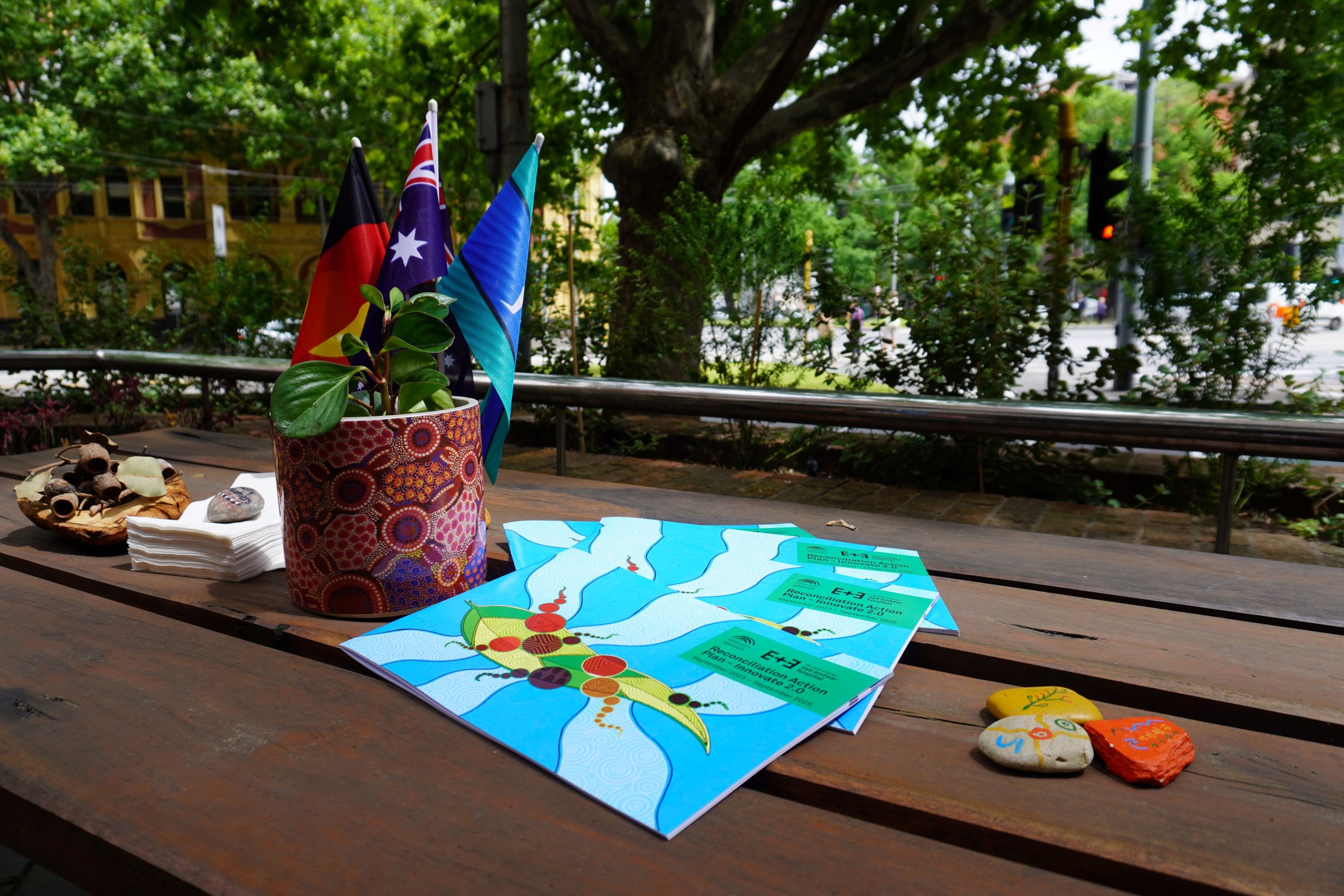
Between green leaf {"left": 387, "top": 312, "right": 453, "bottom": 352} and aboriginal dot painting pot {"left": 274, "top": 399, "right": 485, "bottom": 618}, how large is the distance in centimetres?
7

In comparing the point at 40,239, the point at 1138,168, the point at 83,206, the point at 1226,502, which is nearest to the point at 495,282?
the point at 1226,502

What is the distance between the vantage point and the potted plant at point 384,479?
96 centimetres

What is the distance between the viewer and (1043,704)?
0.79 meters

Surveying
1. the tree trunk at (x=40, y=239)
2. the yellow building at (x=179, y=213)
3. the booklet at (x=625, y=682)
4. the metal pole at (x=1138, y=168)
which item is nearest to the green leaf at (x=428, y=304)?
the booklet at (x=625, y=682)

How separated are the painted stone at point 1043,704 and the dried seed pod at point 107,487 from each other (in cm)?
A: 120

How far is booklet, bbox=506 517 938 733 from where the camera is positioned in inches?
37.3

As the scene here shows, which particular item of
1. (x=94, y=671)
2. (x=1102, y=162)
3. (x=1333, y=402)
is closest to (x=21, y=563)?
(x=94, y=671)

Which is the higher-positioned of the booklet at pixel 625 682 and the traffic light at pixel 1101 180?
the traffic light at pixel 1101 180

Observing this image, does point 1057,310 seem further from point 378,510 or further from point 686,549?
point 378,510

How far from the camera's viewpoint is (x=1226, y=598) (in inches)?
43.4

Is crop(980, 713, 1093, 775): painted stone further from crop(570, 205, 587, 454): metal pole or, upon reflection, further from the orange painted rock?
crop(570, 205, 587, 454): metal pole

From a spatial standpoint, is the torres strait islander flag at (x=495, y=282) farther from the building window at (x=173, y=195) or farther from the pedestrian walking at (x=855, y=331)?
the building window at (x=173, y=195)

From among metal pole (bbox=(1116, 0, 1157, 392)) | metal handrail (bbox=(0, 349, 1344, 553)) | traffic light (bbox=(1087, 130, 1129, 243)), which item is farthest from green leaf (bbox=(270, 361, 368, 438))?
traffic light (bbox=(1087, 130, 1129, 243))

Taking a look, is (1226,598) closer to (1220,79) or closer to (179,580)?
(179,580)
